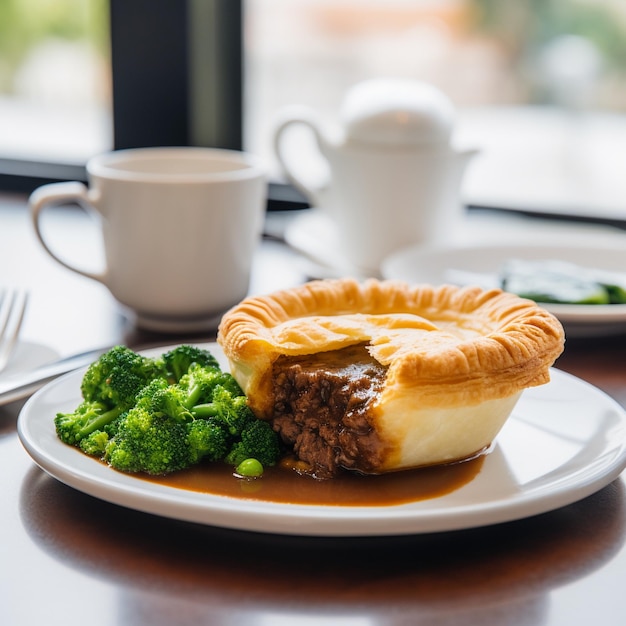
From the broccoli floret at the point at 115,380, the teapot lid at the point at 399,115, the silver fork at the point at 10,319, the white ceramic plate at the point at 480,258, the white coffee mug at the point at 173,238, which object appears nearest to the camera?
the broccoli floret at the point at 115,380

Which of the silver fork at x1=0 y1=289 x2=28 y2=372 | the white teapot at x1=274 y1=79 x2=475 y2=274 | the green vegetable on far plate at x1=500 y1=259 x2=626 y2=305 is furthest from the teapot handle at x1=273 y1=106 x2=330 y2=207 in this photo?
the silver fork at x1=0 y1=289 x2=28 y2=372

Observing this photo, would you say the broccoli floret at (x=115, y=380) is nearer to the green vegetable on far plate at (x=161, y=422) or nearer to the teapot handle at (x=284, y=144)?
the green vegetable on far plate at (x=161, y=422)

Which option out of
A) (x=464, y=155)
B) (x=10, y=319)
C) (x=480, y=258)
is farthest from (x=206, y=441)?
(x=464, y=155)


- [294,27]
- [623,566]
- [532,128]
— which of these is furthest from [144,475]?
[532,128]

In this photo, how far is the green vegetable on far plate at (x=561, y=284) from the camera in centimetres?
196

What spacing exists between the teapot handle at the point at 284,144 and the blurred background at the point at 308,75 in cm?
73

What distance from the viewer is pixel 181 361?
60.4 inches

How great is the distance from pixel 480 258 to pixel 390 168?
320 millimetres

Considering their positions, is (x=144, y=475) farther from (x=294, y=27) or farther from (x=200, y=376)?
(x=294, y=27)

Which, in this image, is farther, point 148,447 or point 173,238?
point 173,238

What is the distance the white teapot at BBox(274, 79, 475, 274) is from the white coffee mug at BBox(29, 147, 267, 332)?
387mm

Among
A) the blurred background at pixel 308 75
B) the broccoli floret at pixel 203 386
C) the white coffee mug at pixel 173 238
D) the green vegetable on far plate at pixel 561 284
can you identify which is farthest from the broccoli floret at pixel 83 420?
the blurred background at pixel 308 75

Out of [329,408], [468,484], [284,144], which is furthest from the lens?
[284,144]

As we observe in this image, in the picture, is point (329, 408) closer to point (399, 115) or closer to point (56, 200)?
point (56, 200)
